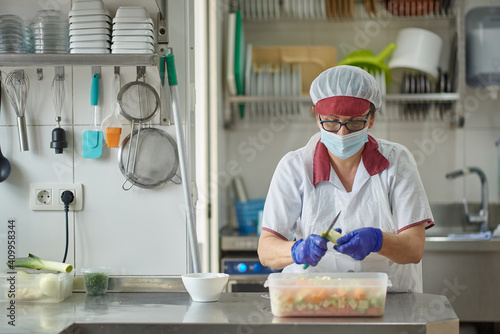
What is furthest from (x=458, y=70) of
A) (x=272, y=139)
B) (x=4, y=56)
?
(x=4, y=56)

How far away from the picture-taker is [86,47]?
6.31 feet

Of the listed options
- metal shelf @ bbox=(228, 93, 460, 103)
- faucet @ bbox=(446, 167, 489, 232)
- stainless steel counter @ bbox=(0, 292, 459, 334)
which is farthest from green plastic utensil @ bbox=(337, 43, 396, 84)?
stainless steel counter @ bbox=(0, 292, 459, 334)

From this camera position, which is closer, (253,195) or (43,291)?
(43,291)

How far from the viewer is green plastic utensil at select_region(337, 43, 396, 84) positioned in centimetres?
338

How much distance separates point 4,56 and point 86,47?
0.25 m

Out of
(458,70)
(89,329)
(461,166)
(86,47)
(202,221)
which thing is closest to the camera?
(89,329)

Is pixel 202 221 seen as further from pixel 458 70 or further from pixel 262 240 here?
pixel 458 70

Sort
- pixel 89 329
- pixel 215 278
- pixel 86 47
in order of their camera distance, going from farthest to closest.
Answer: pixel 86 47, pixel 215 278, pixel 89 329

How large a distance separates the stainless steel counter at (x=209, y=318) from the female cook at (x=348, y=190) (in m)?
0.14

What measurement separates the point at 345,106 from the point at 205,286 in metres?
0.67

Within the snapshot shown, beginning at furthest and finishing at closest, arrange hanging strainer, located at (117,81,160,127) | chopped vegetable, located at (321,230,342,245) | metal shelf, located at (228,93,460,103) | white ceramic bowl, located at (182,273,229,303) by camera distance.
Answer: metal shelf, located at (228,93,460,103) → hanging strainer, located at (117,81,160,127) → white ceramic bowl, located at (182,273,229,303) → chopped vegetable, located at (321,230,342,245)

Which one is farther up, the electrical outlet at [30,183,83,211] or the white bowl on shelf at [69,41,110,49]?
the white bowl on shelf at [69,41,110,49]

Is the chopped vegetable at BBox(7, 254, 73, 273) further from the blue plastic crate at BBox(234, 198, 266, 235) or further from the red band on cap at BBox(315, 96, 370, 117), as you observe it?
the blue plastic crate at BBox(234, 198, 266, 235)

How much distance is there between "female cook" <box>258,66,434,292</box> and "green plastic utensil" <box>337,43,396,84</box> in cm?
153
